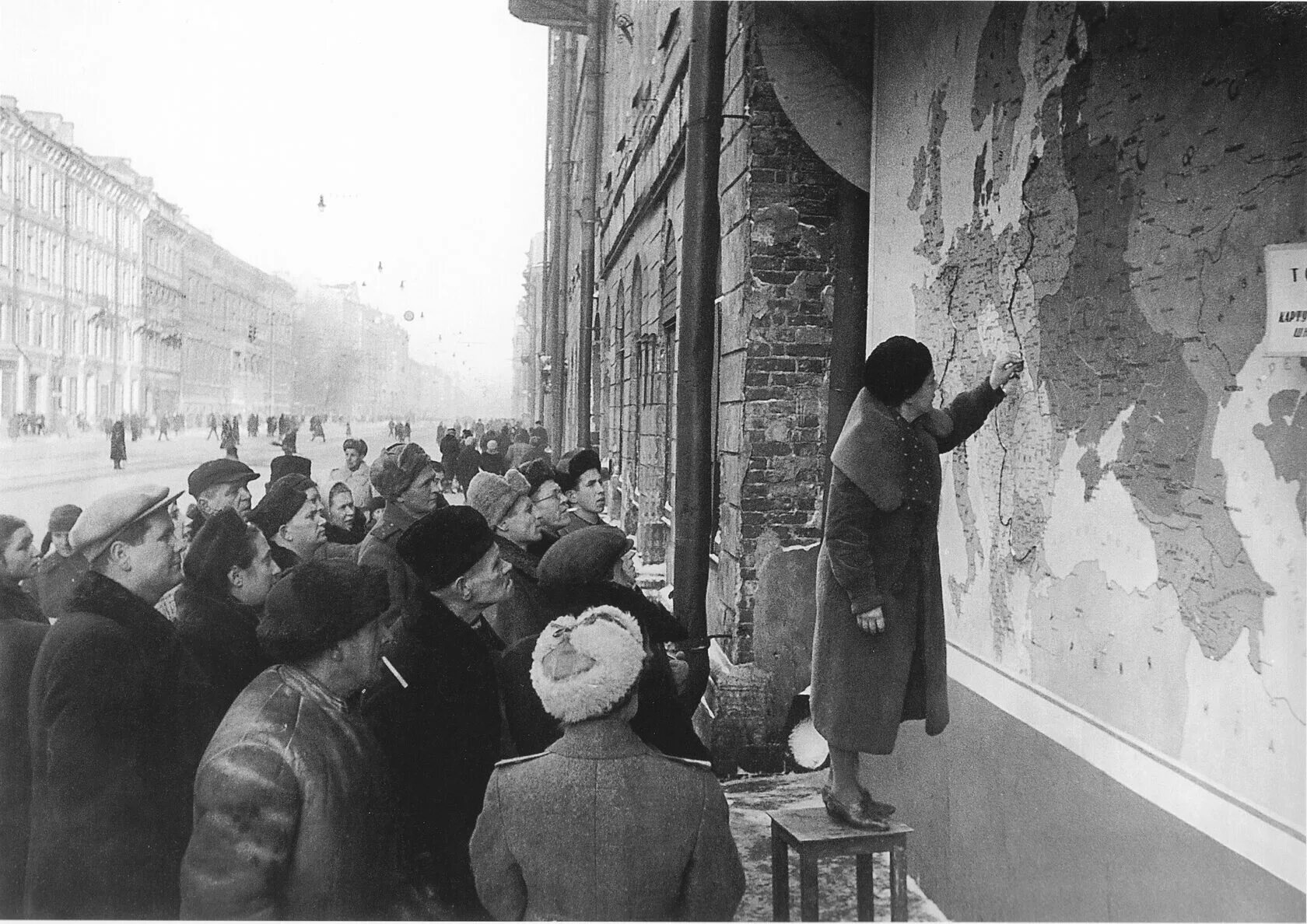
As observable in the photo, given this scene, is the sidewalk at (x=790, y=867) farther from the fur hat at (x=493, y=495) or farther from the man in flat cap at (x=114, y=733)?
the man in flat cap at (x=114, y=733)

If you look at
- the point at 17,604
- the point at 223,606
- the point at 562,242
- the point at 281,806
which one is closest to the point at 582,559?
the point at 223,606

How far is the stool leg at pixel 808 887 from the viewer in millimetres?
2930

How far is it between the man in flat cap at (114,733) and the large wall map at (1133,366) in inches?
99.6

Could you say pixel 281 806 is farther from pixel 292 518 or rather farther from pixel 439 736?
pixel 292 518

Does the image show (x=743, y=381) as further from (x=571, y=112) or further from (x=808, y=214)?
(x=571, y=112)

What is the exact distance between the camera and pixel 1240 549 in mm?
2451

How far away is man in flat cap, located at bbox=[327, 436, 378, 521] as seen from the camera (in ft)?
A: 16.5

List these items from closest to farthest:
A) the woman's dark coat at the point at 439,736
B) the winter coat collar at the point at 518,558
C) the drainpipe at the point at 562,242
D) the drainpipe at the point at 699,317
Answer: the woman's dark coat at the point at 439,736 → the winter coat collar at the point at 518,558 → the drainpipe at the point at 699,317 → the drainpipe at the point at 562,242

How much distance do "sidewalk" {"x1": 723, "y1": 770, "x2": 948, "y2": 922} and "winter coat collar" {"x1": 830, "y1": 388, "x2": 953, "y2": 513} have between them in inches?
51.0

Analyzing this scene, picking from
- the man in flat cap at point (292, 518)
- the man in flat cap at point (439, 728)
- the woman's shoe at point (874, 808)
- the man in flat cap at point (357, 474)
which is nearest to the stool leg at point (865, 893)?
the woman's shoe at point (874, 808)

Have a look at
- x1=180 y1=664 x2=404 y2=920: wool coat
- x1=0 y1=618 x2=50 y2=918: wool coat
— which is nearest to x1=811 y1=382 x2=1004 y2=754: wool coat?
x1=180 y1=664 x2=404 y2=920: wool coat

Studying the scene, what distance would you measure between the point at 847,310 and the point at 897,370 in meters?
1.81

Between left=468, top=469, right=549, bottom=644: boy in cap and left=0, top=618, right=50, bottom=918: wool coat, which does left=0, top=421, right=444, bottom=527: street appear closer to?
left=0, top=618, right=50, bottom=918: wool coat

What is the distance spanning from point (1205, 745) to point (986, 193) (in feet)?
6.51
